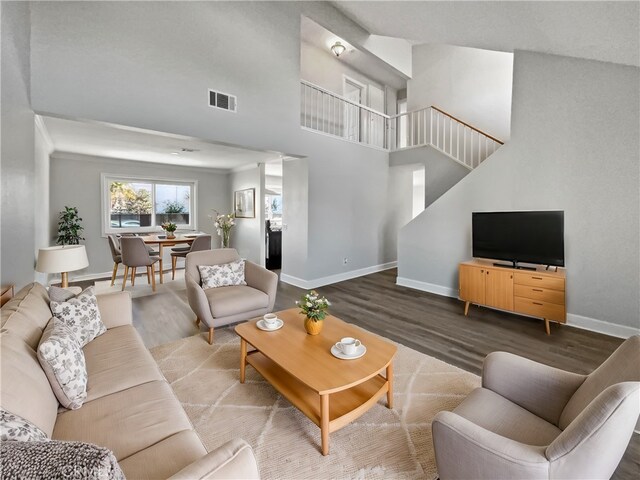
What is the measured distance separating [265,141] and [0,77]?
2.86 metres

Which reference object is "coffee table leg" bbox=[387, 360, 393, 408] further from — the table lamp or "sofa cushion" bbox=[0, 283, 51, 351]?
the table lamp

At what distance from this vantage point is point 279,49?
4.67 meters

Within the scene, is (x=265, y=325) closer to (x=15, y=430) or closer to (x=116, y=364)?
(x=116, y=364)

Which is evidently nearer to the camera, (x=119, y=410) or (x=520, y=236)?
(x=119, y=410)

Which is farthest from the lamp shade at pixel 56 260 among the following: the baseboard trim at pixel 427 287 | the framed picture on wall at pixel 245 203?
the baseboard trim at pixel 427 287

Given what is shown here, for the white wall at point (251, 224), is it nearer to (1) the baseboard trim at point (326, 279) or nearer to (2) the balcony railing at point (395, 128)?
(1) the baseboard trim at point (326, 279)

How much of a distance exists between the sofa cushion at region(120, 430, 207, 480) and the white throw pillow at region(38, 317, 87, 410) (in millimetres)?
580

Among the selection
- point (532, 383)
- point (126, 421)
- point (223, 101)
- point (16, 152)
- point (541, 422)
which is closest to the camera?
point (126, 421)

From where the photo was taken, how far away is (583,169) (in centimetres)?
360

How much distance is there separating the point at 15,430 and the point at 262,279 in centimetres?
263

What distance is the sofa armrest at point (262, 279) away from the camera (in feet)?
11.3

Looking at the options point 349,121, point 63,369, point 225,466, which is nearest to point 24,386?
point 63,369

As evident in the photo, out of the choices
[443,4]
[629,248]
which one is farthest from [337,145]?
[629,248]

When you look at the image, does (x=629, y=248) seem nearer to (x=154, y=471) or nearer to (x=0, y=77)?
(x=154, y=471)
